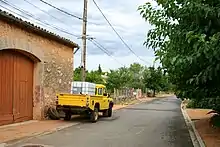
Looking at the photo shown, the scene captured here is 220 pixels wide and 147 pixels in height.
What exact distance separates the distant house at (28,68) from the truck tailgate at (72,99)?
0.83 meters

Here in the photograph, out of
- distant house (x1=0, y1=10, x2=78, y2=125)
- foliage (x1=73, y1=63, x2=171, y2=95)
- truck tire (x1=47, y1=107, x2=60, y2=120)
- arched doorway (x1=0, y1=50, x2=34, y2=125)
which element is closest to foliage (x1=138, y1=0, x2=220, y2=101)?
distant house (x1=0, y1=10, x2=78, y2=125)

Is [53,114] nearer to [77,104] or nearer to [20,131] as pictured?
[77,104]

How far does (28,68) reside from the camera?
64.2ft

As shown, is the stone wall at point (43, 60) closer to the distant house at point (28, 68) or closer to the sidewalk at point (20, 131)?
the distant house at point (28, 68)

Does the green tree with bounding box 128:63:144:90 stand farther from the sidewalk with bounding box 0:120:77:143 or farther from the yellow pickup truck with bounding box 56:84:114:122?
the sidewalk with bounding box 0:120:77:143

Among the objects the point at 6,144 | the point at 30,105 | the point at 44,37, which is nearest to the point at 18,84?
the point at 30,105

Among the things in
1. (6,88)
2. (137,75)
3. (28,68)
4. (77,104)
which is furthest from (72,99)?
(137,75)

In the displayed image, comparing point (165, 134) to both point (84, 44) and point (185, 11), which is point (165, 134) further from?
point (84, 44)

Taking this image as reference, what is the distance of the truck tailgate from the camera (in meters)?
20.4

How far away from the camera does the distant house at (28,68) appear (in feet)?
55.0

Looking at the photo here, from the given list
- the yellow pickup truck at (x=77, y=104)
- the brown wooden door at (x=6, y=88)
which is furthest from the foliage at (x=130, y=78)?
the brown wooden door at (x=6, y=88)

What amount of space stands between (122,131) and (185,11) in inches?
382

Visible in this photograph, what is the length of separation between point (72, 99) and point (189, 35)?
14124 millimetres

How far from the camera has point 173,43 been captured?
8.66 metres
